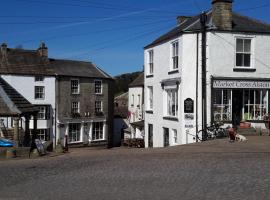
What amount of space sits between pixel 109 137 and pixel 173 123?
28.5 m

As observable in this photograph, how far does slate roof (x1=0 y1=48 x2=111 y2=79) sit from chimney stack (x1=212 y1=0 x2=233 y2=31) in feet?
88.0

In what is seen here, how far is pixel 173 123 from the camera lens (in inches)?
1132

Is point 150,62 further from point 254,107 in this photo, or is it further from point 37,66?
point 37,66

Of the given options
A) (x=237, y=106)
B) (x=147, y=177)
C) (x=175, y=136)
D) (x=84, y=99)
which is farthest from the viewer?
(x=84, y=99)

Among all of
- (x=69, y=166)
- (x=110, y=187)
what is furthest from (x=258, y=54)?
(x=110, y=187)

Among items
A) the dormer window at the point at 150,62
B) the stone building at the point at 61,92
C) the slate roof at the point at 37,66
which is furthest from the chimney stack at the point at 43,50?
the dormer window at the point at 150,62

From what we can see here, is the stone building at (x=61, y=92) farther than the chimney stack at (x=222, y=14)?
Yes

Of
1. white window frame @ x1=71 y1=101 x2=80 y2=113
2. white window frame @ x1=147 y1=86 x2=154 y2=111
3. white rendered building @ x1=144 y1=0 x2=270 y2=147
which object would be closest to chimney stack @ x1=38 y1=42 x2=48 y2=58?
white window frame @ x1=71 y1=101 x2=80 y2=113

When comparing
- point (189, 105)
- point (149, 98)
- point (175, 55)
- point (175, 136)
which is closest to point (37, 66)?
point (149, 98)

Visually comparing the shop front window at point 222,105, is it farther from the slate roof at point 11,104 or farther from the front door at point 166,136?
the slate roof at point 11,104

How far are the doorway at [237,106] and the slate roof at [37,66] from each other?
27.3 m

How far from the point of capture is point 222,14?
27312 millimetres

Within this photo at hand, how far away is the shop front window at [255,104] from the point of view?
91.8ft

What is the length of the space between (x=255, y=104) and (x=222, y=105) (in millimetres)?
2440
